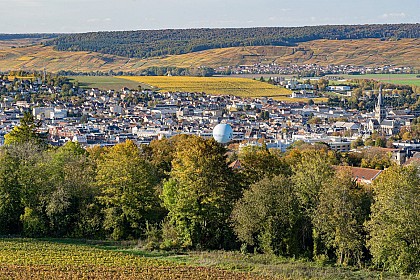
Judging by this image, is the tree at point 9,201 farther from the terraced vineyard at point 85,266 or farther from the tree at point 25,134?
the tree at point 25,134

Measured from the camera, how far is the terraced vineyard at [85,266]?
80.2ft

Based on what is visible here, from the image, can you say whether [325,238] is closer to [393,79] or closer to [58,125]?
[58,125]

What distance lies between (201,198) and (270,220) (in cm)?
360

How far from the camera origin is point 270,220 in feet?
95.1

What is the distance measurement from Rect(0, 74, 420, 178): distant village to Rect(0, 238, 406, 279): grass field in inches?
1700

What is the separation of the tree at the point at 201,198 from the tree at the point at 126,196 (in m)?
1.21

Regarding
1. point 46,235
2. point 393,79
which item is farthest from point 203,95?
point 46,235

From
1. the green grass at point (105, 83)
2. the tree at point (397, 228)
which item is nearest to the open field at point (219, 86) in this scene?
the green grass at point (105, 83)

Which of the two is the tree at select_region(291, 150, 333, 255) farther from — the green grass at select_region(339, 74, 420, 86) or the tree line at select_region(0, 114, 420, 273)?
the green grass at select_region(339, 74, 420, 86)

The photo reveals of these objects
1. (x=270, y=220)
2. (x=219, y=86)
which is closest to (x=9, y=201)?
(x=270, y=220)

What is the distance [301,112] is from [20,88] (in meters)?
52.9

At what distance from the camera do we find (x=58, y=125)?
333 feet

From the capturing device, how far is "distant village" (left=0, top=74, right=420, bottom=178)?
8794cm

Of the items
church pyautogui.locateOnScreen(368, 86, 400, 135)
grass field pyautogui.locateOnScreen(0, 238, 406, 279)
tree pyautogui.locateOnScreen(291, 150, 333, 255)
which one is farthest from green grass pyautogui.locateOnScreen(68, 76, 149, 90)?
grass field pyautogui.locateOnScreen(0, 238, 406, 279)
